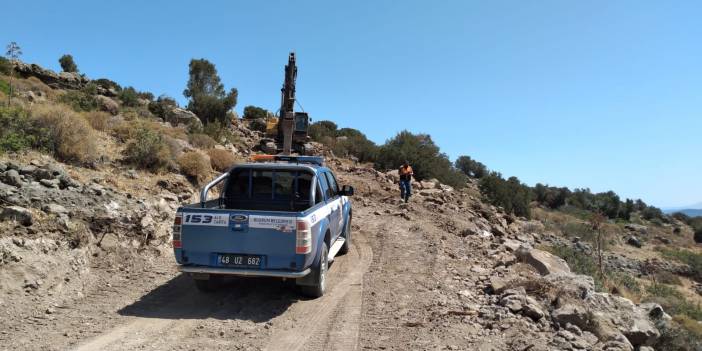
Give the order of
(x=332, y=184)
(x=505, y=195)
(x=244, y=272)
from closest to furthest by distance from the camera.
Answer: (x=244, y=272), (x=332, y=184), (x=505, y=195)

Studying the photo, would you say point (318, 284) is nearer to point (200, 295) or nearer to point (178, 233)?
point (200, 295)

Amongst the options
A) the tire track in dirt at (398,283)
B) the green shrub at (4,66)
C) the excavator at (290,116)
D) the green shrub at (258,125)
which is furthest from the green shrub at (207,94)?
the tire track in dirt at (398,283)

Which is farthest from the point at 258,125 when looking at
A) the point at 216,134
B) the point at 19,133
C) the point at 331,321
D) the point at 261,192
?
the point at 331,321

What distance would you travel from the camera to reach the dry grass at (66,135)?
420 inches

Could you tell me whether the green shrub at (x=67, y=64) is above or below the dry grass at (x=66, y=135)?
above

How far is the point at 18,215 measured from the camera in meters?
6.96

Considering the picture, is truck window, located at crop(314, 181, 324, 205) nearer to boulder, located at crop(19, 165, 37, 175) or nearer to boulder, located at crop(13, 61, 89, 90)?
boulder, located at crop(19, 165, 37, 175)

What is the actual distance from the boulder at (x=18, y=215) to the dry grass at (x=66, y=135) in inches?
156

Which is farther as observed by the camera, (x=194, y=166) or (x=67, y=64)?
(x=67, y=64)

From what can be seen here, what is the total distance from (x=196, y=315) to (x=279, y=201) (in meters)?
2.59

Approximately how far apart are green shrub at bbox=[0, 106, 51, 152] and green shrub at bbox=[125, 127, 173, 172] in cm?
208

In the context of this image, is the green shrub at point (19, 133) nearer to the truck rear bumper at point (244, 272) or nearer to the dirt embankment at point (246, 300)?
the dirt embankment at point (246, 300)

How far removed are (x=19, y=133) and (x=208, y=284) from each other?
6.26 m

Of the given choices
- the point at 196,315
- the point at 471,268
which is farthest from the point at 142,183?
the point at 471,268
